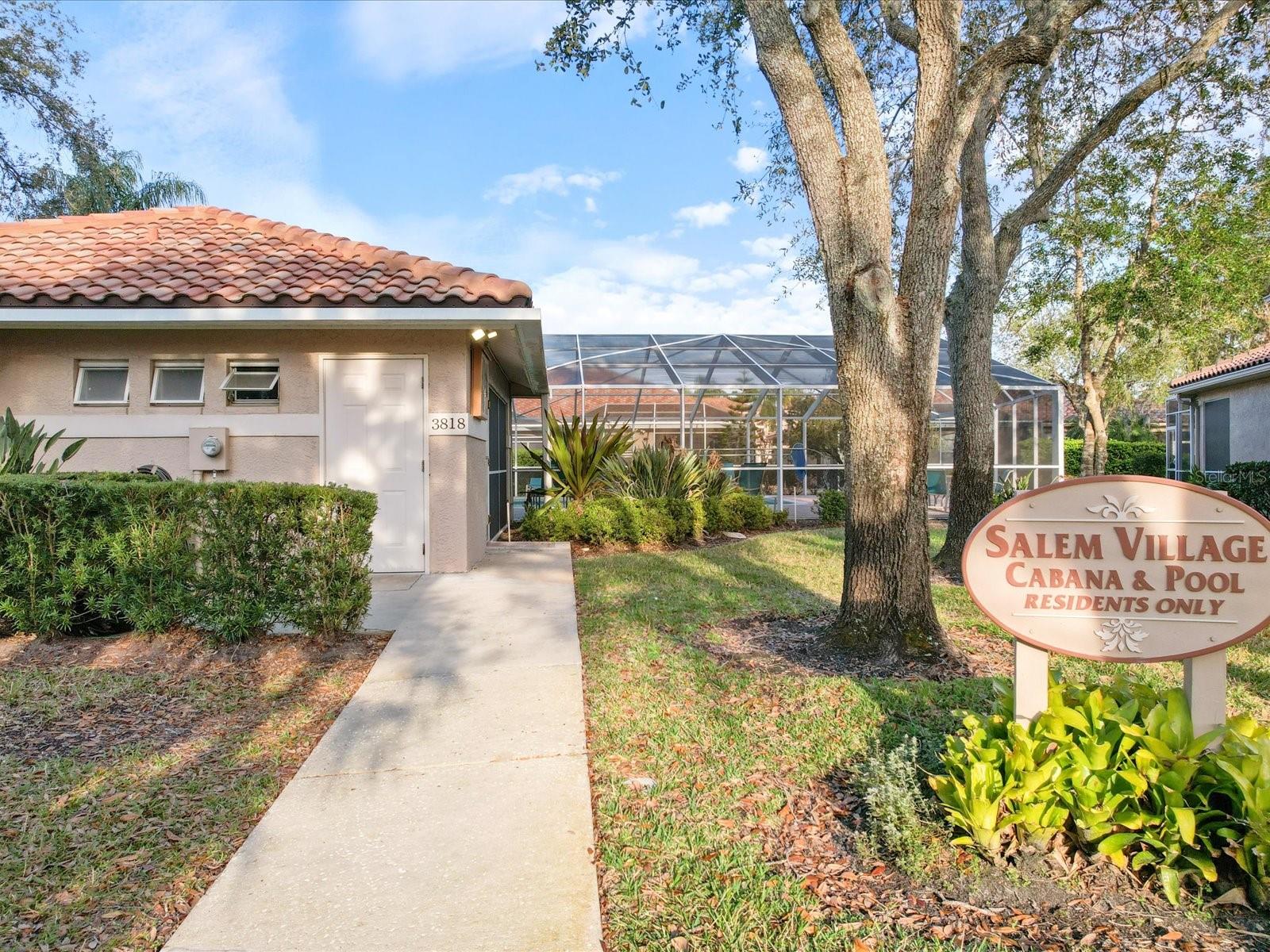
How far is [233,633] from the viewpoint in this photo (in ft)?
16.3

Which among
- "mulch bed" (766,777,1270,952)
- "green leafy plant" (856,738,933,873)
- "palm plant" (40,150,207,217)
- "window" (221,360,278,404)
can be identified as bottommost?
"mulch bed" (766,777,1270,952)

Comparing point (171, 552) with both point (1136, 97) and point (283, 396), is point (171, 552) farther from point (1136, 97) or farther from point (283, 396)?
point (1136, 97)

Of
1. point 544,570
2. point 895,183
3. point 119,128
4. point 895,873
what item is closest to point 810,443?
point 895,183

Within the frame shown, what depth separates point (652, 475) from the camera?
11.8 m

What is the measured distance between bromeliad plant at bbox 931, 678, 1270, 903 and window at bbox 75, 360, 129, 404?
8655 mm

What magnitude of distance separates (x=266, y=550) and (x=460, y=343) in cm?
350

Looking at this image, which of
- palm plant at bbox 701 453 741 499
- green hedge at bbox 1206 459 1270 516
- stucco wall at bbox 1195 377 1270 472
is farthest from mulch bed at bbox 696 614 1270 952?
stucco wall at bbox 1195 377 1270 472

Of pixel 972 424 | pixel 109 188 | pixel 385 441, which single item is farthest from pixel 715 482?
pixel 109 188

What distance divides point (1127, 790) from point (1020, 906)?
507 mm

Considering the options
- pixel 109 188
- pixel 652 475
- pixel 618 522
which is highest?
pixel 109 188

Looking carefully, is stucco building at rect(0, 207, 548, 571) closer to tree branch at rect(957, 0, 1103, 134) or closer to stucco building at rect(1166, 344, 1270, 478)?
tree branch at rect(957, 0, 1103, 134)

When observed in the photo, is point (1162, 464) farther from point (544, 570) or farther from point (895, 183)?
point (544, 570)

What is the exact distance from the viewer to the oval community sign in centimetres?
253

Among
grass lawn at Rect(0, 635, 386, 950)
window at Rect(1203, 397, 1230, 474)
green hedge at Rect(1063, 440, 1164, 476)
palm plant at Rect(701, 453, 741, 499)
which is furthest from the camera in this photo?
green hedge at Rect(1063, 440, 1164, 476)
